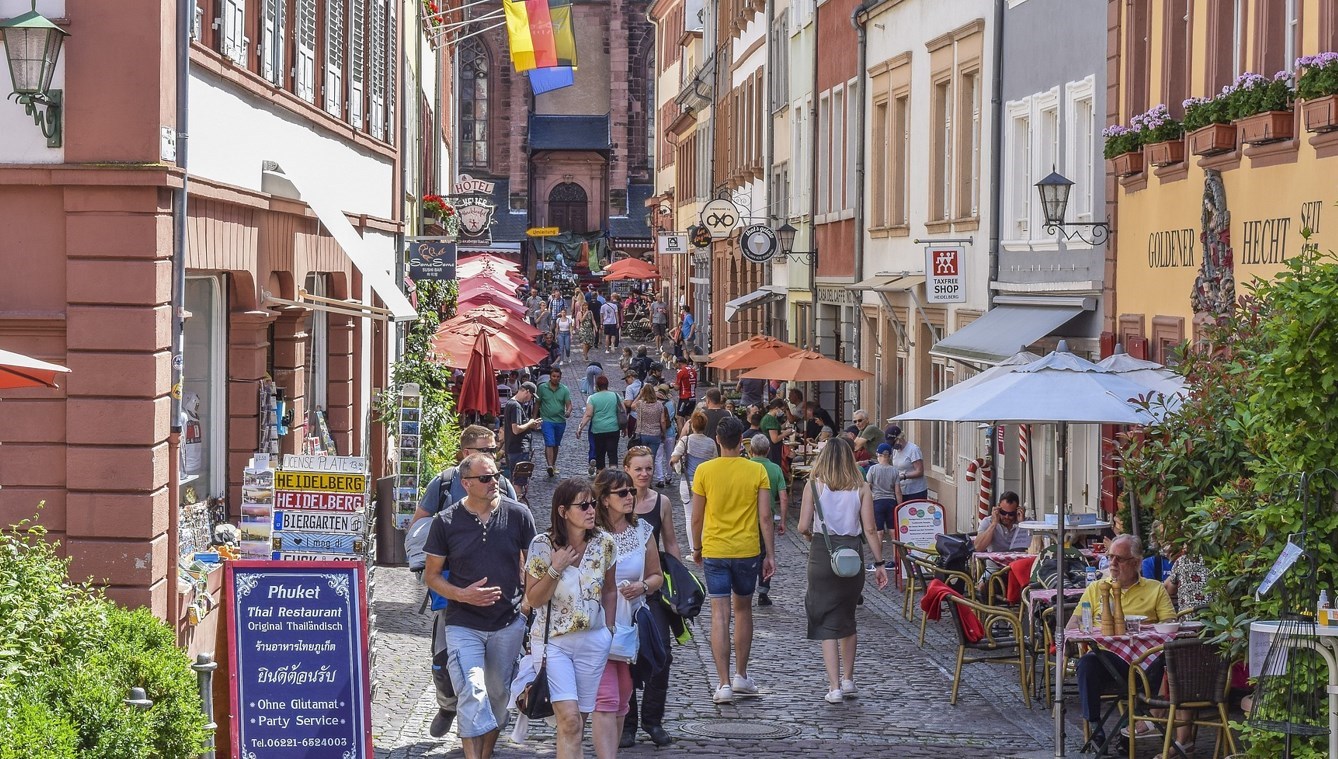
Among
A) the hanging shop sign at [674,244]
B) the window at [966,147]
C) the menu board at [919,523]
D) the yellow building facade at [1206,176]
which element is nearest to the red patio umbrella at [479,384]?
the window at [966,147]

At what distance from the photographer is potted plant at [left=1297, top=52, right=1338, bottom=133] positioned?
1102 centimetres

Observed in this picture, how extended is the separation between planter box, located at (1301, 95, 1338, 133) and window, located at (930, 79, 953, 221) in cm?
1155

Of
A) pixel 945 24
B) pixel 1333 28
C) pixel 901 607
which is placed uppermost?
pixel 945 24

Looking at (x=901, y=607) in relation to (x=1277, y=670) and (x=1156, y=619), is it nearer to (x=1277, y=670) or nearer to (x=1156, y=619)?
(x=1156, y=619)

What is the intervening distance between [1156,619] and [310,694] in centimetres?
476

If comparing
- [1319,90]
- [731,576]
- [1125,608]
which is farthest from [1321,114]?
[731,576]

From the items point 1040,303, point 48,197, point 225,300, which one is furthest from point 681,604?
point 1040,303

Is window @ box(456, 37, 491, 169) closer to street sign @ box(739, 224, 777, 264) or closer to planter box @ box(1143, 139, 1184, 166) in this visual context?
street sign @ box(739, 224, 777, 264)

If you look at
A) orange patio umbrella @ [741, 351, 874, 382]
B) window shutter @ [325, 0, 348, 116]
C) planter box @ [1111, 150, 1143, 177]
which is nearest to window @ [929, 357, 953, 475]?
orange patio umbrella @ [741, 351, 874, 382]

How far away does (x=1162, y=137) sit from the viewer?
15.0 m

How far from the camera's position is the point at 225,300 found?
1413 centimetres

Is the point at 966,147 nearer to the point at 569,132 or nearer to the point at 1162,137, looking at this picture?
the point at 1162,137

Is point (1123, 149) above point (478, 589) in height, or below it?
above

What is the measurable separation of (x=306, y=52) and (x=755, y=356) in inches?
415
